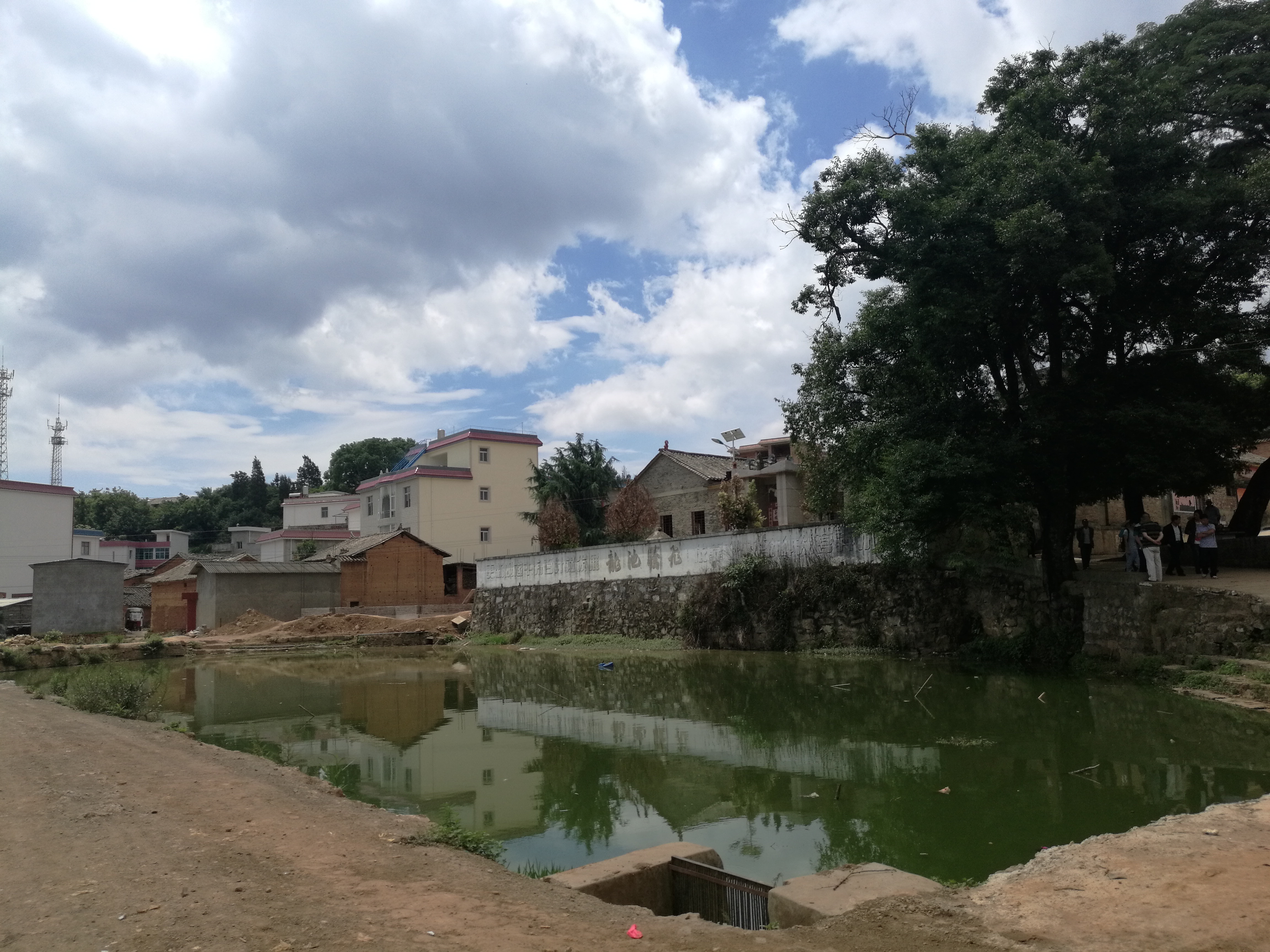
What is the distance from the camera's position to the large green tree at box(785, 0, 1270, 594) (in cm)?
1418

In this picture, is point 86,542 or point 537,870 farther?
point 86,542

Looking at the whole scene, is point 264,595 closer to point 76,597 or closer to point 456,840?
point 76,597

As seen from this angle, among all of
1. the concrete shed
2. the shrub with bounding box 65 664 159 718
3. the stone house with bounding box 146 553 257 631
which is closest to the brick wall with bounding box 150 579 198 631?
the stone house with bounding box 146 553 257 631

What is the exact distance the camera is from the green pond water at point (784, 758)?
668 centimetres

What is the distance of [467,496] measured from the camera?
45719mm

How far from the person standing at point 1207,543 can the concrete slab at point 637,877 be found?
1268 cm

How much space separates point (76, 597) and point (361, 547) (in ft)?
36.9

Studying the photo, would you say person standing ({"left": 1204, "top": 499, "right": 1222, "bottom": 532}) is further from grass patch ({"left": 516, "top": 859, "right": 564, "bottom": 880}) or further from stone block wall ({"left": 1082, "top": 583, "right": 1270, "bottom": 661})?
grass patch ({"left": 516, "top": 859, "right": 564, "bottom": 880})

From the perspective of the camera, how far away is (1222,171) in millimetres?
15070

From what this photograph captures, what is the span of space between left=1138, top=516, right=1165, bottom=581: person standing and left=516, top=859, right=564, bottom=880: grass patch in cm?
1222

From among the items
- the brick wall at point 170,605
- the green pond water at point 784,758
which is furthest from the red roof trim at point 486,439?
the green pond water at point 784,758

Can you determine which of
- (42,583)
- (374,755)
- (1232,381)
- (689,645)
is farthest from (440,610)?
(1232,381)

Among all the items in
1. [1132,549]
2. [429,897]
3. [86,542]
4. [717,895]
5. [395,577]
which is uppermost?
[86,542]

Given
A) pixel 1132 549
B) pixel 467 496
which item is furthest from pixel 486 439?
pixel 1132 549
